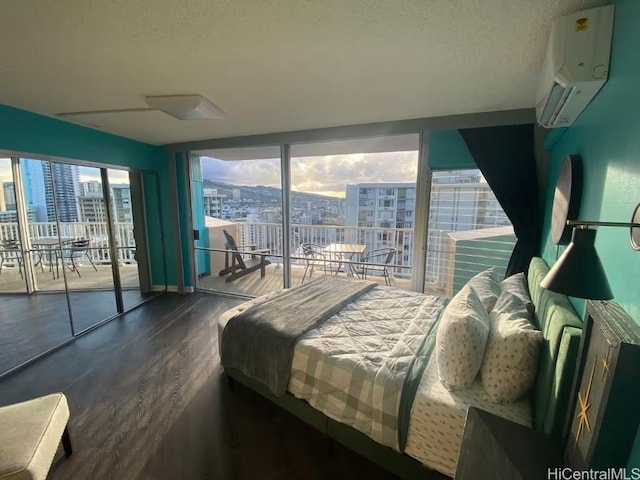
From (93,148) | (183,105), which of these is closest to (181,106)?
(183,105)

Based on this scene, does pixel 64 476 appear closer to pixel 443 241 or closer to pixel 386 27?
pixel 386 27

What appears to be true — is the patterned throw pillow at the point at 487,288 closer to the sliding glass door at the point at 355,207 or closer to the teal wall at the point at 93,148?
the sliding glass door at the point at 355,207

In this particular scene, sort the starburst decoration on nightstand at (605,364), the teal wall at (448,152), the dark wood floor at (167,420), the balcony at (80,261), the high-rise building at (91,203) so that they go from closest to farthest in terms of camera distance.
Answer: the starburst decoration on nightstand at (605,364), the dark wood floor at (167,420), the balcony at (80,261), the teal wall at (448,152), the high-rise building at (91,203)

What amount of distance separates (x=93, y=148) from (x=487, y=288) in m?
4.20

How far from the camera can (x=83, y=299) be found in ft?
12.0

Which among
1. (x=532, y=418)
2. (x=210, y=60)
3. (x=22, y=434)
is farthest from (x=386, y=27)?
(x=22, y=434)

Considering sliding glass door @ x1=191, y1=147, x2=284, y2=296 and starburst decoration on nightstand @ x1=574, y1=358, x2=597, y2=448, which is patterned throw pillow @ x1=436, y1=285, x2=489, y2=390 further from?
sliding glass door @ x1=191, y1=147, x2=284, y2=296

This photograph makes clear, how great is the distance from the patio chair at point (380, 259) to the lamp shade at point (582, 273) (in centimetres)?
376

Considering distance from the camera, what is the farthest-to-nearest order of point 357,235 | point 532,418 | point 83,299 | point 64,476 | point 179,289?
point 357,235 < point 179,289 < point 83,299 < point 64,476 < point 532,418

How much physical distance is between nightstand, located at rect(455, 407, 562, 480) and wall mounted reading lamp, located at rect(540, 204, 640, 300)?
0.57m

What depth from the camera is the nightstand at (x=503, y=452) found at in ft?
2.81

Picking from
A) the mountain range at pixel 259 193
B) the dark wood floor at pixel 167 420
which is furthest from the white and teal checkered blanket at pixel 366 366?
the mountain range at pixel 259 193

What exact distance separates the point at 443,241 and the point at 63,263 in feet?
13.4

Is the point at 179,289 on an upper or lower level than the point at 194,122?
lower
